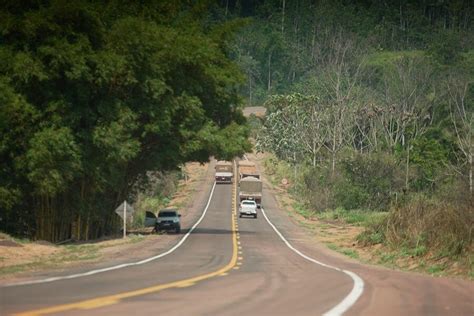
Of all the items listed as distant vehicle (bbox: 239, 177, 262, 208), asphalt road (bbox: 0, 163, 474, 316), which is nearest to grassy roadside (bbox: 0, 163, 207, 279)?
asphalt road (bbox: 0, 163, 474, 316)

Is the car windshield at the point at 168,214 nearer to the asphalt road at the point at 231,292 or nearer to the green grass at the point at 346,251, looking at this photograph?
Result: the green grass at the point at 346,251

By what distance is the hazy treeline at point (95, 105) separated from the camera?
37.5 metres

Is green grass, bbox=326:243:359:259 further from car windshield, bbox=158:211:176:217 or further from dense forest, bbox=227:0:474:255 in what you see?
car windshield, bbox=158:211:176:217

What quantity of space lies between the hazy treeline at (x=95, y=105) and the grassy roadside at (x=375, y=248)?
30.1 feet

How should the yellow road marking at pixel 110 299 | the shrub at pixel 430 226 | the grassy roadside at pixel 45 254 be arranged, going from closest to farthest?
the yellow road marking at pixel 110 299 < the grassy roadside at pixel 45 254 < the shrub at pixel 430 226

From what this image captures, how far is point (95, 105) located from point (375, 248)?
49.4 feet

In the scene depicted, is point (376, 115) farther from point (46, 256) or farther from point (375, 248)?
point (46, 256)

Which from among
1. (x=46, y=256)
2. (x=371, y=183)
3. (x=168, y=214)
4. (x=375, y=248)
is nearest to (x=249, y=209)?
(x=371, y=183)

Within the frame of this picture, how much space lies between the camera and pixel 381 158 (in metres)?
76.9

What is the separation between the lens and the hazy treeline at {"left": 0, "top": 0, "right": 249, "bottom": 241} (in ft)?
123

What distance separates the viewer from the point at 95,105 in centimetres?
4044

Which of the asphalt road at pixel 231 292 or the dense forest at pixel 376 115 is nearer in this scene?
the asphalt road at pixel 231 292

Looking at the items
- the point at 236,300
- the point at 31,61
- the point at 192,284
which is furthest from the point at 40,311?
the point at 31,61

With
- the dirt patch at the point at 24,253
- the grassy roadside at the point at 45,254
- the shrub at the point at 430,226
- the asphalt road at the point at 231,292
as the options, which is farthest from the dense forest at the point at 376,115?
the dirt patch at the point at 24,253
